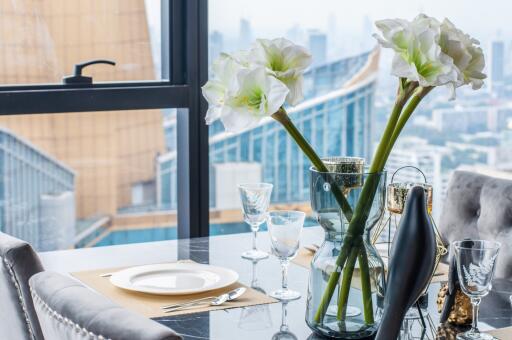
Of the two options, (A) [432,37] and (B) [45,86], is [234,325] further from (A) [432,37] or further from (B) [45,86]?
(B) [45,86]

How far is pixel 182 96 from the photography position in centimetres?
308

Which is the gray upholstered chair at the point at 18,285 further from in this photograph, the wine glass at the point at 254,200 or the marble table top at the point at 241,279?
the wine glass at the point at 254,200

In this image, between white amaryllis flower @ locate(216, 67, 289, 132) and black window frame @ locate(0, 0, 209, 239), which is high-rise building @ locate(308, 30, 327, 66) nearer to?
black window frame @ locate(0, 0, 209, 239)

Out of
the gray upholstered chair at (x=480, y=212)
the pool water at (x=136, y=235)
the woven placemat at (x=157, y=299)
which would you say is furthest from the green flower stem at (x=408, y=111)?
the pool water at (x=136, y=235)

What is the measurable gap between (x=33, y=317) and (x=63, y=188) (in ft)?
6.59

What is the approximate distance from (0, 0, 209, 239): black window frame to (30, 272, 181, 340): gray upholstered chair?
70.0 inches

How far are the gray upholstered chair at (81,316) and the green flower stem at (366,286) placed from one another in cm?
50

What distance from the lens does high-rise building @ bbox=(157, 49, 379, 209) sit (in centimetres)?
399

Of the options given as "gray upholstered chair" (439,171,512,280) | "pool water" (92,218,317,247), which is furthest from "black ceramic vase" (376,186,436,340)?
"pool water" (92,218,317,247)

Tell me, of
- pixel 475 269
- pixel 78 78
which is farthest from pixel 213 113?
pixel 78 78

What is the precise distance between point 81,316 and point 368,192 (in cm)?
58

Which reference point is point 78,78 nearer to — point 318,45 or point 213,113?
point 318,45

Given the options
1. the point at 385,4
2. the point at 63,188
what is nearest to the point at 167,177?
the point at 63,188

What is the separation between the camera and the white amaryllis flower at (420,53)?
1.38m
